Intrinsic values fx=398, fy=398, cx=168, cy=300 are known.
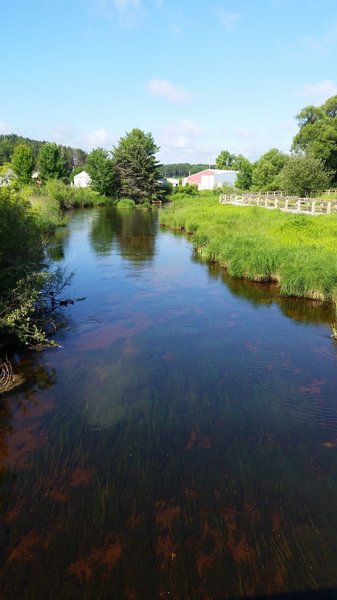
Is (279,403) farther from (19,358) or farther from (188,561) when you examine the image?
(19,358)

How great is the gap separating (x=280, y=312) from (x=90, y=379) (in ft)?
25.8

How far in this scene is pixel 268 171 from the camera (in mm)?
69375

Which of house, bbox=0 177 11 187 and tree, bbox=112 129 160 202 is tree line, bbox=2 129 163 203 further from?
house, bbox=0 177 11 187

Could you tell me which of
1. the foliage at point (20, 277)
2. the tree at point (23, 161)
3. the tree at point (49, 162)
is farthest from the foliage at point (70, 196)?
the foliage at point (20, 277)

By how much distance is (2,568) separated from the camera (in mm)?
4957

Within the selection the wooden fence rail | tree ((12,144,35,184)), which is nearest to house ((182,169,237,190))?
tree ((12,144,35,184))

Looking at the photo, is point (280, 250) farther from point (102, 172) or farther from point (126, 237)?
point (102, 172)

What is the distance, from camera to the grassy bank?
15461 mm

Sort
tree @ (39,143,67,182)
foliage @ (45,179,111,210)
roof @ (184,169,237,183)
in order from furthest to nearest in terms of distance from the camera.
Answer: roof @ (184,169,237,183) → tree @ (39,143,67,182) → foliage @ (45,179,111,210)

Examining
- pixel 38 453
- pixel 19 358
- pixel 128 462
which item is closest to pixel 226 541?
pixel 128 462

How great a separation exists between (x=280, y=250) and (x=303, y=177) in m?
28.9

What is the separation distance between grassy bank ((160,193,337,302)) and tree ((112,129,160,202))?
48.2 m

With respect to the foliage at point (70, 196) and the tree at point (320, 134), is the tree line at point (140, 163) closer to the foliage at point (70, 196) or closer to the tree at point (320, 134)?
the tree at point (320, 134)

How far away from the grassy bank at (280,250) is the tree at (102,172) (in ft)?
160
